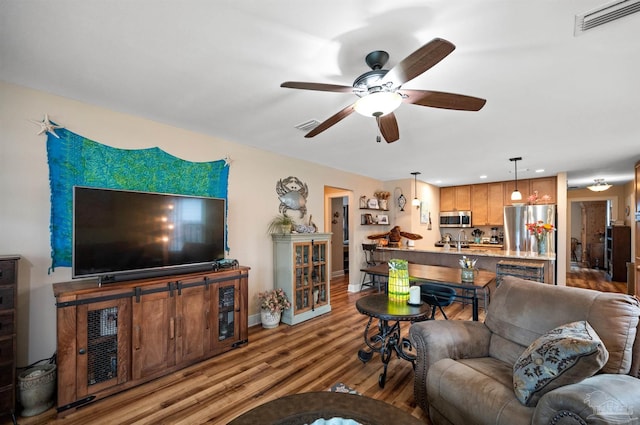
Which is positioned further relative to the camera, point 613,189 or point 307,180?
point 613,189

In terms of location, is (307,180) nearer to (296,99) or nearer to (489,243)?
(296,99)

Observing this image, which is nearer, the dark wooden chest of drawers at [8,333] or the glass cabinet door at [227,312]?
the dark wooden chest of drawers at [8,333]

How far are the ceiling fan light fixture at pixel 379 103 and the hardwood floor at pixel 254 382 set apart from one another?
2192 millimetres

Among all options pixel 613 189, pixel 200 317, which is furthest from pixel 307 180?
pixel 613 189

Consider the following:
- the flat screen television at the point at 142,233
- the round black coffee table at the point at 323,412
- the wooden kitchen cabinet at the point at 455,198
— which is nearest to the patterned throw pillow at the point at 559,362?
the round black coffee table at the point at 323,412

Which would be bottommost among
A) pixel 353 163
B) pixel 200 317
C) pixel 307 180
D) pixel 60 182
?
pixel 200 317

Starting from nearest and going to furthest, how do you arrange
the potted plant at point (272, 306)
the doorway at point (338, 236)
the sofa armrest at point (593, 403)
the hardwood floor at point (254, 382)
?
1. the sofa armrest at point (593, 403)
2. the hardwood floor at point (254, 382)
3. the potted plant at point (272, 306)
4. the doorway at point (338, 236)

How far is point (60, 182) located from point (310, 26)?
99.0 inches

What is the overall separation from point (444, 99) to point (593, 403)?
5.56 ft

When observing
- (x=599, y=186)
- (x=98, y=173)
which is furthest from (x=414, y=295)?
(x=599, y=186)

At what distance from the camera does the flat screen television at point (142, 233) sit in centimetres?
222

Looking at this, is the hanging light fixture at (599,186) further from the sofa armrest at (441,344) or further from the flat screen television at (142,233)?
the flat screen television at (142,233)

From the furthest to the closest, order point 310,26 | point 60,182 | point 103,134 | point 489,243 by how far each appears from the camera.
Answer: point 489,243, point 103,134, point 60,182, point 310,26

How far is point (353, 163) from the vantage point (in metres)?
4.79
